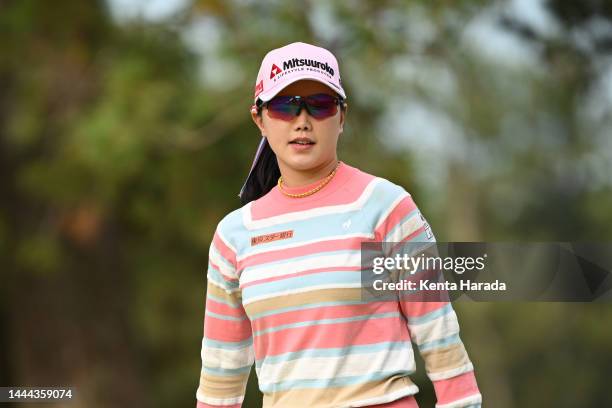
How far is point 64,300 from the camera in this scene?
34.7ft

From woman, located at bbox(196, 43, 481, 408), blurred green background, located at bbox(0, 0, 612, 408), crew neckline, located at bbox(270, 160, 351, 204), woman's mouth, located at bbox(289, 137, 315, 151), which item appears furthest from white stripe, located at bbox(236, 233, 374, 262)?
blurred green background, located at bbox(0, 0, 612, 408)

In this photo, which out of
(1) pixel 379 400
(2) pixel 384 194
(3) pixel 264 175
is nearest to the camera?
(1) pixel 379 400

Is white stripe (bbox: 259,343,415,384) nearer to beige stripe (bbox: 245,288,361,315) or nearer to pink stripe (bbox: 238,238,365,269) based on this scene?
beige stripe (bbox: 245,288,361,315)

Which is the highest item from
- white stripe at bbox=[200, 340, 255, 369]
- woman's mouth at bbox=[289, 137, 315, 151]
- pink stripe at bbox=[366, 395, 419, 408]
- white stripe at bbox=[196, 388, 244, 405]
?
woman's mouth at bbox=[289, 137, 315, 151]

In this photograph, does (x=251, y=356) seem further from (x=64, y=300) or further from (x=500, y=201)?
(x=500, y=201)

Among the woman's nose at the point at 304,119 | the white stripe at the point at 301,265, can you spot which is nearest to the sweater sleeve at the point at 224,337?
the white stripe at the point at 301,265

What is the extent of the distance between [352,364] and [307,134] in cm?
52

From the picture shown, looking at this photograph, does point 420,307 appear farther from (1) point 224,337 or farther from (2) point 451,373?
(1) point 224,337

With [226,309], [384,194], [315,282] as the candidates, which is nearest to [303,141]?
[384,194]

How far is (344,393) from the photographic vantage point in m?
2.33

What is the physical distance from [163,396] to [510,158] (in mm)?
9283

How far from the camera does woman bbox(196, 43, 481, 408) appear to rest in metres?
2.34

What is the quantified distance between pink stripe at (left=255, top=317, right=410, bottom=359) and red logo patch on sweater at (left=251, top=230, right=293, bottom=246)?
21 cm

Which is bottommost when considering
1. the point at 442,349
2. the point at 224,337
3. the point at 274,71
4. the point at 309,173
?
the point at 442,349
